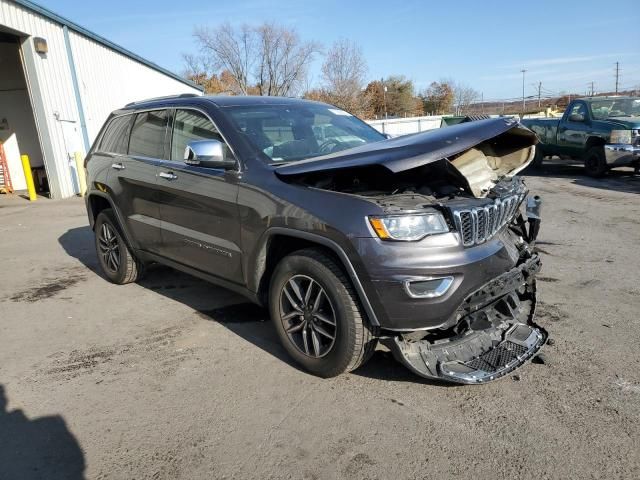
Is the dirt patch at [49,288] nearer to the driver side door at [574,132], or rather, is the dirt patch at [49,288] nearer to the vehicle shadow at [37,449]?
the vehicle shadow at [37,449]

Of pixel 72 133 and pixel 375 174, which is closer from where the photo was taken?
pixel 375 174

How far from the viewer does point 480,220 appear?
301 centimetres

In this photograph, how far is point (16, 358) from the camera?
154 inches

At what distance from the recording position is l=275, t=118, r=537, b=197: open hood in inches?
111

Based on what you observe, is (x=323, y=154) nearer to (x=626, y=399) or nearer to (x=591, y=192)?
(x=626, y=399)

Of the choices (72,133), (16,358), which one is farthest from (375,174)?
(72,133)

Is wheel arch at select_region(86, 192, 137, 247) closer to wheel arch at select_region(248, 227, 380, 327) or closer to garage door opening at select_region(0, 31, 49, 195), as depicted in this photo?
wheel arch at select_region(248, 227, 380, 327)

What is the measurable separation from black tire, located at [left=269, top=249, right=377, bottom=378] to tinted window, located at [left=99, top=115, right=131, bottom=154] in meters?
2.76

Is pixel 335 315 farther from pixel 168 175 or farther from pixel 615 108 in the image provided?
pixel 615 108

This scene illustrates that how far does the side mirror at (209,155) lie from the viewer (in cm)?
344

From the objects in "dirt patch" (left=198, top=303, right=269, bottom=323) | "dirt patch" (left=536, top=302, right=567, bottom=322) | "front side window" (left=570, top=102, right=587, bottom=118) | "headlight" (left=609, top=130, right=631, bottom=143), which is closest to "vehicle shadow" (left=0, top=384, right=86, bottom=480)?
"dirt patch" (left=198, top=303, right=269, bottom=323)

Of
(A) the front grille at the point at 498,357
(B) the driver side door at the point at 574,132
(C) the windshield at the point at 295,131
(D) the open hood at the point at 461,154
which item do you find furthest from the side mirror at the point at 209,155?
(B) the driver side door at the point at 574,132

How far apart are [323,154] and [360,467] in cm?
231

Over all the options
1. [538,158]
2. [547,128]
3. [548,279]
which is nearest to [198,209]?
[548,279]
